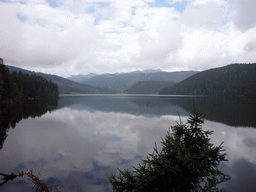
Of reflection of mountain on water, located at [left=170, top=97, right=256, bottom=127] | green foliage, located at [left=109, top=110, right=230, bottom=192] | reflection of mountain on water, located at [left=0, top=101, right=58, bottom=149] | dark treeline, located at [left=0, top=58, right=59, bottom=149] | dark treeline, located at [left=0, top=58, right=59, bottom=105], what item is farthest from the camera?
dark treeline, located at [left=0, top=58, right=59, bottom=105]

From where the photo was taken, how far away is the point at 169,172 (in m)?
6.77

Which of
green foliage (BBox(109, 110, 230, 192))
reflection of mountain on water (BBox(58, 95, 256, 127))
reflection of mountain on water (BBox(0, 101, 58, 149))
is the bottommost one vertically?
reflection of mountain on water (BBox(0, 101, 58, 149))

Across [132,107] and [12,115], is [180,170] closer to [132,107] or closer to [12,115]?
[12,115]

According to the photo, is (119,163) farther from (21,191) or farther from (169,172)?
(169,172)

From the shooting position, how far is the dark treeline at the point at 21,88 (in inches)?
2645

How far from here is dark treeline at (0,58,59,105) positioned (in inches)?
2645

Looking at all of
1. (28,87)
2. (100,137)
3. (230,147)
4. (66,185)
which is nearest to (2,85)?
(28,87)

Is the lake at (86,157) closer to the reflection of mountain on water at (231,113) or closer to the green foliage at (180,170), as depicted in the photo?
the green foliage at (180,170)

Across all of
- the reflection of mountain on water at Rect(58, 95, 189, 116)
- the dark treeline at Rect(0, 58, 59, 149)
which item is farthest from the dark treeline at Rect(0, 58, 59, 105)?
the reflection of mountain on water at Rect(58, 95, 189, 116)

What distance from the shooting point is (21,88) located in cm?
8869

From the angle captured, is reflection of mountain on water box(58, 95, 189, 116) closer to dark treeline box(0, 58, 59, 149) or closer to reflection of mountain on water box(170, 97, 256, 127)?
reflection of mountain on water box(170, 97, 256, 127)

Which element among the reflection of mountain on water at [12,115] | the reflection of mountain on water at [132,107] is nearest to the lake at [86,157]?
the reflection of mountain on water at [12,115]

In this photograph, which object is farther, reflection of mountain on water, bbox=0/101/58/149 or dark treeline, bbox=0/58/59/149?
dark treeline, bbox=0/58/59/149

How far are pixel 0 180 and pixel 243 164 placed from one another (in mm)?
20466
